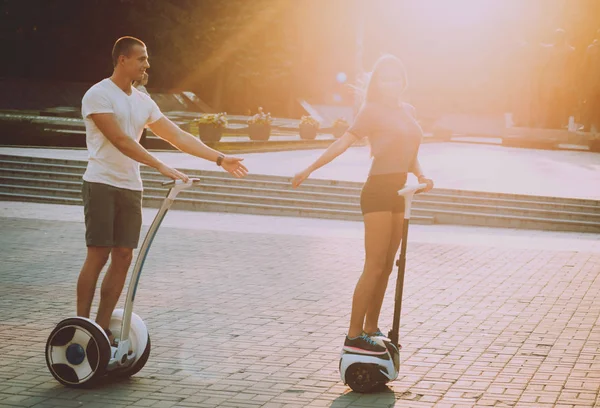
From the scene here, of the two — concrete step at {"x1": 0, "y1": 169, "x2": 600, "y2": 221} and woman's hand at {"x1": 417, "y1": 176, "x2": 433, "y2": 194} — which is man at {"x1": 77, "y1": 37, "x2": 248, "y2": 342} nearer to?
woman's hand at {"x1": 417, "y1": 176, "x2": 433, "y2": 194}

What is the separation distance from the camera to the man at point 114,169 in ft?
16.9

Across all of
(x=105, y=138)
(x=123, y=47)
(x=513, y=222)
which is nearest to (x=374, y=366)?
(x=105, y=138)

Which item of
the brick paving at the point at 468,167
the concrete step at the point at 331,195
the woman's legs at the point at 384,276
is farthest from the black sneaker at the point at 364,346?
the brick paving at the point at 468,167

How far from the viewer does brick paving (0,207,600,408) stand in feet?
17.2

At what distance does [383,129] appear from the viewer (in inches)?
211

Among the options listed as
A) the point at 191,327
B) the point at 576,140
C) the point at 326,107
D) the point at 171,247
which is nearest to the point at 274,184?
the point at 171,247

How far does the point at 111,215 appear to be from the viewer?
5.24m

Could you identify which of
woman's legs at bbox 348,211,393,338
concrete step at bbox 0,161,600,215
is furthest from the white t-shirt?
concrete step at bbox 0,161,600,215

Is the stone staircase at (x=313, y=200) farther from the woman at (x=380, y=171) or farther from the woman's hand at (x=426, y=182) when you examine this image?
the woman at (x=380, y=171)

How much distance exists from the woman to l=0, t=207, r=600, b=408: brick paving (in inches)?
20.5

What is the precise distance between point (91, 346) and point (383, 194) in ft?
6.00

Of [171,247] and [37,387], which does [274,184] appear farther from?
[37,387]

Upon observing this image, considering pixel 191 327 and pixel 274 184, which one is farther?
pixel 274 184

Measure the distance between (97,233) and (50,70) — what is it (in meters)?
40.6
